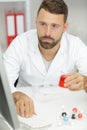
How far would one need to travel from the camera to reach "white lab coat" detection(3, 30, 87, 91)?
1708 millimetres

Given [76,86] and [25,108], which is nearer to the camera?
[25,108]

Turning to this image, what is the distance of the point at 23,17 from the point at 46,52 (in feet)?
2.64

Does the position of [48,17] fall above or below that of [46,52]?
above

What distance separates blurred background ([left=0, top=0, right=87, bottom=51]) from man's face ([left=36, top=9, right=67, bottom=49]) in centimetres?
80

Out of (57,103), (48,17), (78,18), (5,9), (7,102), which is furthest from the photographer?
(78,18)

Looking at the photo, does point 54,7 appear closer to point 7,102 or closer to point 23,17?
point 23,17

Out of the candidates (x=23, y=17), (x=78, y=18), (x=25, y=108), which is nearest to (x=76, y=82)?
(x=25, y=108)

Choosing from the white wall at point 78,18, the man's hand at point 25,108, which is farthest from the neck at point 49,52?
the white wall at point 78,18

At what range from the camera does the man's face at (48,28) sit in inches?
63.7

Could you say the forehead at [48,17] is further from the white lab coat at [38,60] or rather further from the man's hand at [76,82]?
the man's hand at [76,82]

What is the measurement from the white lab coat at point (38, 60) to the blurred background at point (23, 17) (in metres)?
0.65

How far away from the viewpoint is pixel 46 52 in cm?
171

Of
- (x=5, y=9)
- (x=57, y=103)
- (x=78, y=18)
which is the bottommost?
(x=57, y=103)

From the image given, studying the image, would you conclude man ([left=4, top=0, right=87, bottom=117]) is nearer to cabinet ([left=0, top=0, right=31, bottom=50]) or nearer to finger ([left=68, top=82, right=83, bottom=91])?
finger ([left=68, top=82, right=83, bottom=91])
